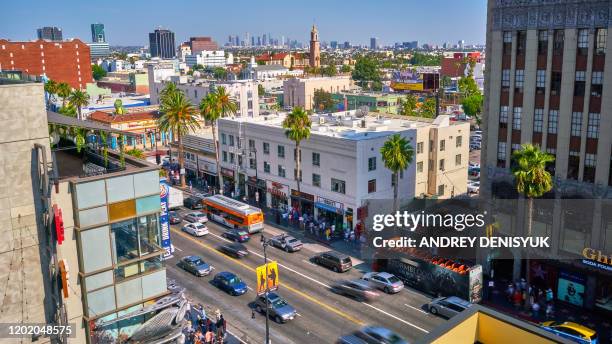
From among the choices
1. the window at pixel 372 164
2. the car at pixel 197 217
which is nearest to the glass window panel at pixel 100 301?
the window at pixel 372 164

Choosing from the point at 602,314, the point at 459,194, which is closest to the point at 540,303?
the point at 602,314

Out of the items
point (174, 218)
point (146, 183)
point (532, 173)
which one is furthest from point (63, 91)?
point (146, 183)

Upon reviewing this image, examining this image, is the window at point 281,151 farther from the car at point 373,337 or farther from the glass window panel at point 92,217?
the glass window panel at point 92,217

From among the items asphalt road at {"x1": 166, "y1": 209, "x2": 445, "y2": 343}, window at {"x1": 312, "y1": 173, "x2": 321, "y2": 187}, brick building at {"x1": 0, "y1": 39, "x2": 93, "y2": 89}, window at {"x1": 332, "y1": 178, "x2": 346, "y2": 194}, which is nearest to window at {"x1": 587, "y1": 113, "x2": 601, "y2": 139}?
asphalt road at {"x1": 166, "y1": 209, "x2": 445, "y2": 343}

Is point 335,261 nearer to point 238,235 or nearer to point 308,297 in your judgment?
point 308,297

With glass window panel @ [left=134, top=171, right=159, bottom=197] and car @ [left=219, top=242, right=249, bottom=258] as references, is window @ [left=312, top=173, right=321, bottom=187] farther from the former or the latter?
glass window panel @ [left=134, top=171, right=159, bottom=197]

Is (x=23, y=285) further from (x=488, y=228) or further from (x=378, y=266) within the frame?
(x=488, y=228)

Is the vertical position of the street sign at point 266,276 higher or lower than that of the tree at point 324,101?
lower
